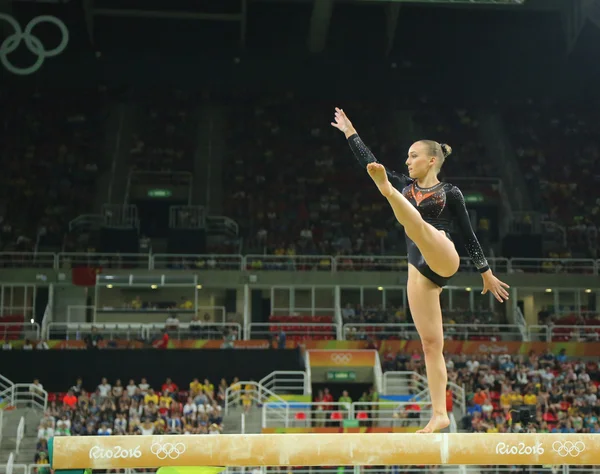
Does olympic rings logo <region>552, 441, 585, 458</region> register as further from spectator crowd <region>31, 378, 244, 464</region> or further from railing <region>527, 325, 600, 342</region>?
railing <region>527, 325, 600, 342</region>

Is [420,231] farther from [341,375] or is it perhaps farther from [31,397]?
[31,397]

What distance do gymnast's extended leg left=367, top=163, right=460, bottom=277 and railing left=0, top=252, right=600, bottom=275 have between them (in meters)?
21.7

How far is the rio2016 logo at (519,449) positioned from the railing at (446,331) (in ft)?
62.2

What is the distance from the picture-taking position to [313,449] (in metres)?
5.95

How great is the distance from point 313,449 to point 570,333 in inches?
852

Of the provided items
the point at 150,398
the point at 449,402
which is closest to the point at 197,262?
the point at 150,398

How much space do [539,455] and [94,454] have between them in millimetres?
2794

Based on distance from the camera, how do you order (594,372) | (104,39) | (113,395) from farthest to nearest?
(104,39) → (594,372) → (113,395)

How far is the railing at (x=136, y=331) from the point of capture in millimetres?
24953

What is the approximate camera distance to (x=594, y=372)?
76.7 ft

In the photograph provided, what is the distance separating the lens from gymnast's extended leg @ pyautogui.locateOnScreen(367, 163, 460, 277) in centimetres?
575

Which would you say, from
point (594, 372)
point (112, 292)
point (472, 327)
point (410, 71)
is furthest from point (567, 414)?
point (410, 71)

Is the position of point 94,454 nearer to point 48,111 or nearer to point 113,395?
point 113,395

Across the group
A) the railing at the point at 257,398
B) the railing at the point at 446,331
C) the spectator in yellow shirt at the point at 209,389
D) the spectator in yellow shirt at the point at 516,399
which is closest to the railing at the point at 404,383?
the spectator in yellow shirt at the point at 516,399
